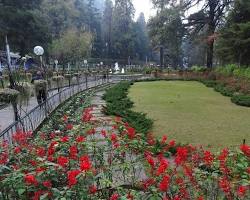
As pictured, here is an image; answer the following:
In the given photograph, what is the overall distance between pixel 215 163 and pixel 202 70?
28.7 meters

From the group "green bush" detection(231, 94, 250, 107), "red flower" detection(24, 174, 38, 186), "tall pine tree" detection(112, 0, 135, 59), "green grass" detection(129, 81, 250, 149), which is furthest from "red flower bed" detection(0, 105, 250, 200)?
"tall pine tree" detection(112, 0, 135, 59)

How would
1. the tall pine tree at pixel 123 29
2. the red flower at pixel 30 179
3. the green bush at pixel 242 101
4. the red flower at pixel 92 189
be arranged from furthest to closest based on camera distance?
the tall pine tree at pixel 123 29 < the green bush at pixel 242 101 < the red flower at pixel 92 189 < the red flower at pixel 30 179

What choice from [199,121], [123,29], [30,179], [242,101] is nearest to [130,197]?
[30,179]

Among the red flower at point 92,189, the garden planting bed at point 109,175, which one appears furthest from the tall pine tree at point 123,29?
the red flower at point 92,189

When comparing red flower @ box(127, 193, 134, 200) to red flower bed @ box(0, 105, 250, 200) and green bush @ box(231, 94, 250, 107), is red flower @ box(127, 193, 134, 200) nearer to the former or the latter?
red flower bed @ box(0, 105, 250, 200)

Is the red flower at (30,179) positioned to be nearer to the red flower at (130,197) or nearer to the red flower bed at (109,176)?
the red flower bed at (109,176)

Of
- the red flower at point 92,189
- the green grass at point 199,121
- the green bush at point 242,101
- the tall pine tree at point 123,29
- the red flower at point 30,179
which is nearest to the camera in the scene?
the red flower at point 30,179

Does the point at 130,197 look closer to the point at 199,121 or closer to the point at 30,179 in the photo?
the point at 30,179

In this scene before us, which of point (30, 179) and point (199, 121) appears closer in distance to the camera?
point (30, 179)

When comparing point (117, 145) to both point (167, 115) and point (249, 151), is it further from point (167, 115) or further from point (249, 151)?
point (167, 115)

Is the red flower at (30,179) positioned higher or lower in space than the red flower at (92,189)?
higher

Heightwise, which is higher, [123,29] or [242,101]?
[123,29]

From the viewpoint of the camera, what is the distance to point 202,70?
102 ft

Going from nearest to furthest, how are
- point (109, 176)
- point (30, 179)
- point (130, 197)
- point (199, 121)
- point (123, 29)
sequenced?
1. point (30, 179)
2. point (130, 197)
3. point (109, 176)
4. point (199, 121)
5. point (123, 29)
